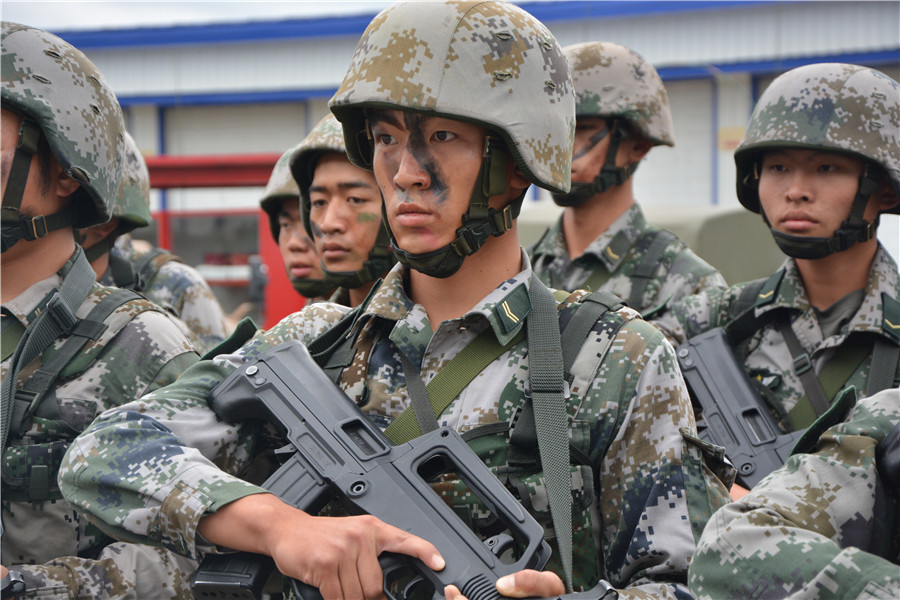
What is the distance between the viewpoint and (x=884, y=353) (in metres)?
3.40

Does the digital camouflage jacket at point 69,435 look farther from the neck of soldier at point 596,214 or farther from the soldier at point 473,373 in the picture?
Result: the neck of soldier at point 596,214

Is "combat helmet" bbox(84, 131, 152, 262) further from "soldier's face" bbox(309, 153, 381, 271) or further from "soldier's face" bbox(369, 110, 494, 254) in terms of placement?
"soldier's face" bbox(369, 110, 494, 254)

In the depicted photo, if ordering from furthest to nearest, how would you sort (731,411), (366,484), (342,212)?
(342,212)
(731,411)
(366,484)

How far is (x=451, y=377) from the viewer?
2209mm

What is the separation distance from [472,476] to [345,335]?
60 centimetres

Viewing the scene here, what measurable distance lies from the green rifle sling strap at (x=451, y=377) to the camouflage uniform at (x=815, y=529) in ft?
2.10

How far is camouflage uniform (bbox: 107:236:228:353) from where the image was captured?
5.40 meters

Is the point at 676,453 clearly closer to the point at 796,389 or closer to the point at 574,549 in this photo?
the point at 574,549

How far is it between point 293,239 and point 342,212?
0.93 metres

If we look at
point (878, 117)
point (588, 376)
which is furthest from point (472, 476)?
point (878, 117)

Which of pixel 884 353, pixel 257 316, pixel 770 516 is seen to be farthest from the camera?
pixel 257 316

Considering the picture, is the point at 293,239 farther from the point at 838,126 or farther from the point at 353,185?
the point at 838,126

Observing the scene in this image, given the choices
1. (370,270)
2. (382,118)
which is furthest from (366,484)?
(370,270)

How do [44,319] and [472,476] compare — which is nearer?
[472,476]
